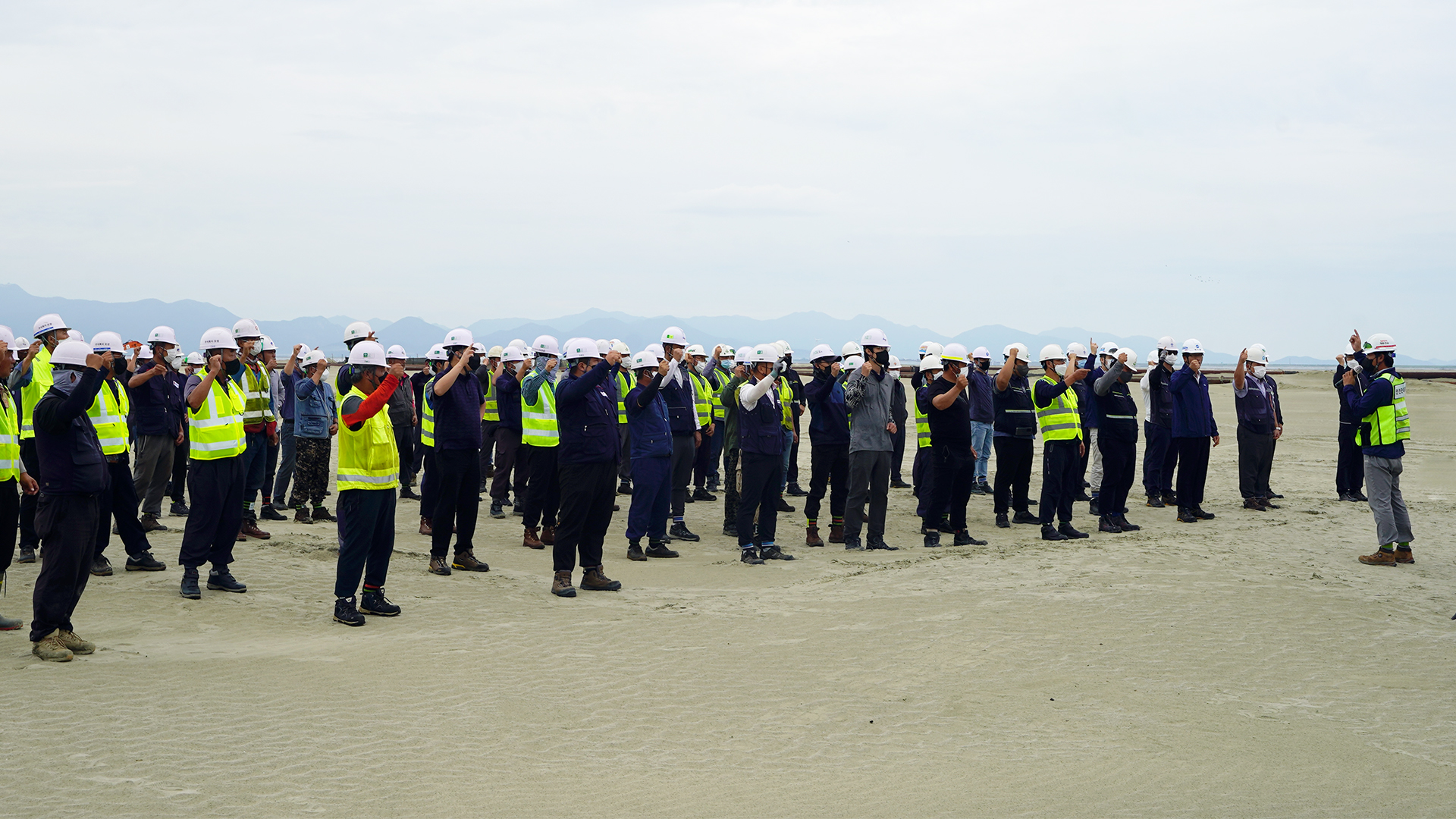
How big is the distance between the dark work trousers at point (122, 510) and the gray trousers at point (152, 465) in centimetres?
179

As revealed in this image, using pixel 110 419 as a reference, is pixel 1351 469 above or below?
below

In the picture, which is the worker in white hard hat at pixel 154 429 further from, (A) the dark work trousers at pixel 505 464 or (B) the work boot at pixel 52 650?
(B) the work boot at pixel 52 650

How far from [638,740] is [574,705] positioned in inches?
27.3

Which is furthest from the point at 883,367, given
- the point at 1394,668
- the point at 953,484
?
the point at 1394,668

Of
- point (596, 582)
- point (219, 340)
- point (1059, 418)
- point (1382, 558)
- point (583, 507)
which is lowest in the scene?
point (596, 582)

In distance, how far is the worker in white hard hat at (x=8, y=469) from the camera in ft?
23.4

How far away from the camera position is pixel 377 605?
8.30 metres

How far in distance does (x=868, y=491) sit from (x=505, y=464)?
4899mm

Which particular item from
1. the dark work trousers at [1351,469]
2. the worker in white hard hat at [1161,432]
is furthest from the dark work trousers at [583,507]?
the dark work trousers at [1351,469]

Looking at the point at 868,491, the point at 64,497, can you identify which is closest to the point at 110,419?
the point at 64,497

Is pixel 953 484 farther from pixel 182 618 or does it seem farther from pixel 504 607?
pixel 182 618

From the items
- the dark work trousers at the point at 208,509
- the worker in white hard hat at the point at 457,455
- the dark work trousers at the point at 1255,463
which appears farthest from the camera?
the dark work trousers at the point at 1255,463

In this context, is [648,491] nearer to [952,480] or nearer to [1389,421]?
[952,480]

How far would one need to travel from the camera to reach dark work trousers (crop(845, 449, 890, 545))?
38.4 feet
